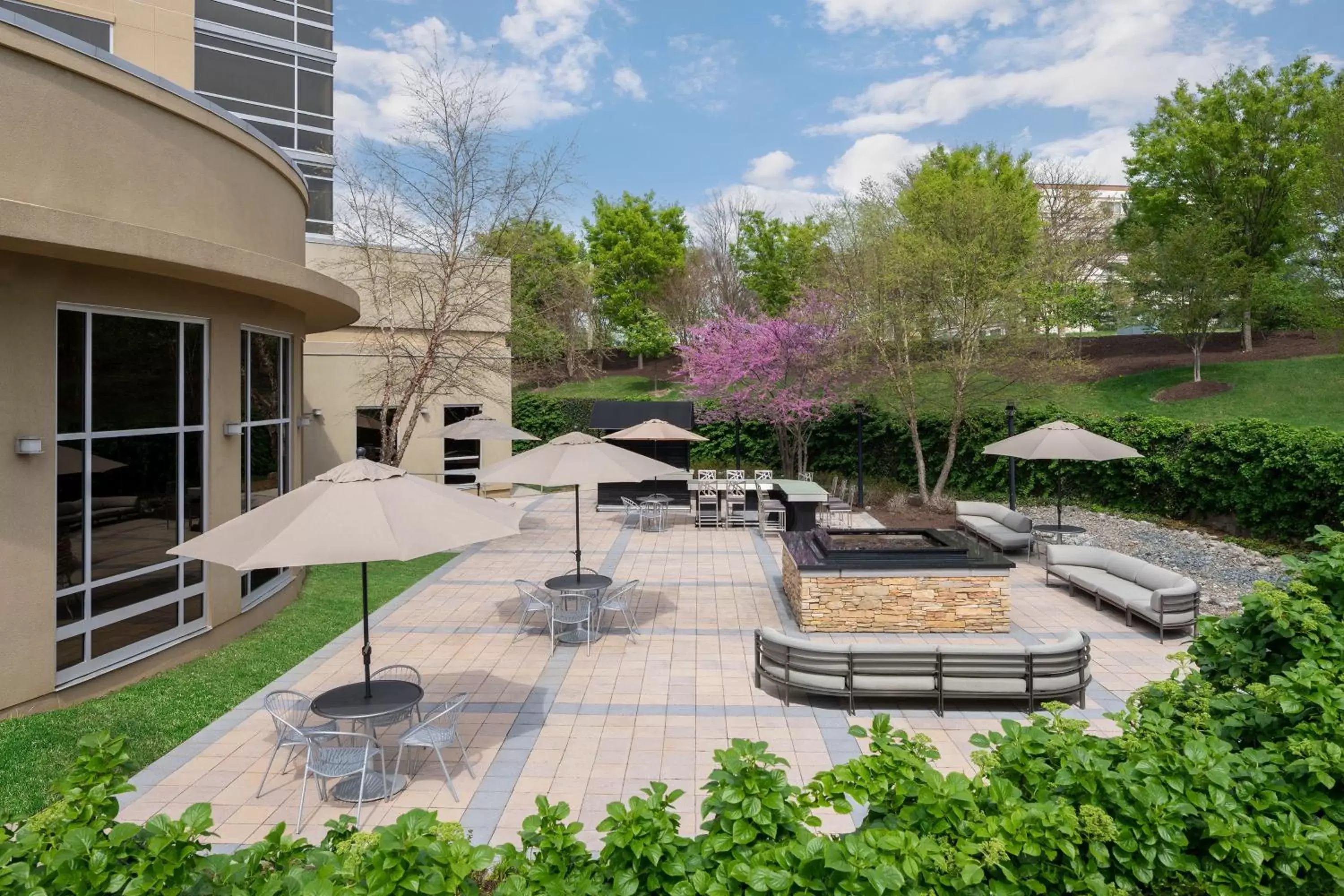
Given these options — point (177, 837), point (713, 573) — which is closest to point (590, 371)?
point (713, 573)

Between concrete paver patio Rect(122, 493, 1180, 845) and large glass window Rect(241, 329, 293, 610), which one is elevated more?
large glass window Rect(241, 329, 293, 610)

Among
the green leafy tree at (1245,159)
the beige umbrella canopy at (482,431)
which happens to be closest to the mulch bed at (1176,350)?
the green leafy tree at (1245,159)

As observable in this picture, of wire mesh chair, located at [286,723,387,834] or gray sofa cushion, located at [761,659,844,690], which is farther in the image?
gray sofa cushion, located at [761,659,844,690]

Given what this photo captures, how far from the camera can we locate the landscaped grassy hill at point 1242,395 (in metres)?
25.4

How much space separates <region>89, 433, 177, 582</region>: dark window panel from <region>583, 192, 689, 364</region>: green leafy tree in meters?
36.8

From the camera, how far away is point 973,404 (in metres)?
22.7

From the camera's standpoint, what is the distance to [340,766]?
5.78m

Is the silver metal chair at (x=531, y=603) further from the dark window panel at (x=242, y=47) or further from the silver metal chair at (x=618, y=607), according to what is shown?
the dark window panel at (x=242, y=47)

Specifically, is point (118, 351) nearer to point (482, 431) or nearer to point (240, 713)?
point (240, 713)

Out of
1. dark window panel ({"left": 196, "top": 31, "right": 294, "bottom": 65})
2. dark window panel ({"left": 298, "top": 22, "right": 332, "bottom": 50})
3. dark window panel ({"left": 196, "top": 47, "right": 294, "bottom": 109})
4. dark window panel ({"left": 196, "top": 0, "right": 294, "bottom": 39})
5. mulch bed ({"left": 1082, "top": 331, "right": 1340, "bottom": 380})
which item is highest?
dark window panel ({"left": 298, "top": 22, "right": 332, "bottom": 50})

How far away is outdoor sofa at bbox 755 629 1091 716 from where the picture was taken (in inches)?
299

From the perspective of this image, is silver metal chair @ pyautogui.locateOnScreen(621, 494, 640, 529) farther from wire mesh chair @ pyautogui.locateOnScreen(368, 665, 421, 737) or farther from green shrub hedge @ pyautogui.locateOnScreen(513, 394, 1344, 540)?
wire mesh chair @ pyautogui.locateOnScreen(368, 665, 421, 737)

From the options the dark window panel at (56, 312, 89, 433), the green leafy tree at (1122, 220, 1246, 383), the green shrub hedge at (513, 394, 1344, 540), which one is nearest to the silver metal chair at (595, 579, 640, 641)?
the dark window panel at (56, 312, 89, 433)

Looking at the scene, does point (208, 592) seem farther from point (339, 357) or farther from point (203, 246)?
point (339, 357)
